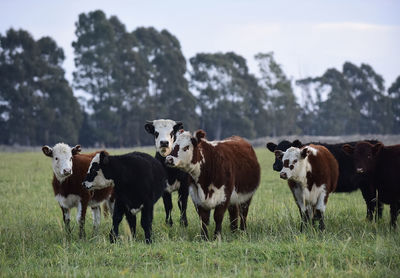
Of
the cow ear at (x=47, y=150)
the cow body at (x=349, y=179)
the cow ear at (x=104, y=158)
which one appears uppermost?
the cow ear at (x=47, y=150)

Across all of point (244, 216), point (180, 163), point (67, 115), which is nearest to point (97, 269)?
point (180, 163)

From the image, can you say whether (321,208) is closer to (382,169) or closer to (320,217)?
(320,217)

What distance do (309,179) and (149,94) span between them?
46.2m

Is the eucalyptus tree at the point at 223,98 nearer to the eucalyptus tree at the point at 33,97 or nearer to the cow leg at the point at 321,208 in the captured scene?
the eucalyptus tree at the point at 33,97

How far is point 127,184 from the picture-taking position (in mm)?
7496

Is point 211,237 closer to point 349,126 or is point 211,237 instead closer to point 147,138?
point 147,138

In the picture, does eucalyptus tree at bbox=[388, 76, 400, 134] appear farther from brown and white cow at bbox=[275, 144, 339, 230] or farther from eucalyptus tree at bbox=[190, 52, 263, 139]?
brown and white cow at bbox=[275, 144, 339, 230]

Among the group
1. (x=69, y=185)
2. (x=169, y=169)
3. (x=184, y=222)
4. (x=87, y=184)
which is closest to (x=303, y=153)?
(x=184, y=222)

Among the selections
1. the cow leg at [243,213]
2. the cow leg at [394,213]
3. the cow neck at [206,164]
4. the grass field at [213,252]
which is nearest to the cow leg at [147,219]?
the grass field at [213,252]

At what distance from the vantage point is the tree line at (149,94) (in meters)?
45.8

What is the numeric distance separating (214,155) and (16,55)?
4277cm

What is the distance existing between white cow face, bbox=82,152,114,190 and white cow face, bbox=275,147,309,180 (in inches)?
102

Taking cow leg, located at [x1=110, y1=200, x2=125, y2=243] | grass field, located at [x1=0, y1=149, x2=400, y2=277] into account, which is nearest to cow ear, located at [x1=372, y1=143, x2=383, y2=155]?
grass field, located at [x1=0, y1=149, x2=400, y2=277]

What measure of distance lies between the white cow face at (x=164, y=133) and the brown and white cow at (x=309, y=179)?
201 cm
